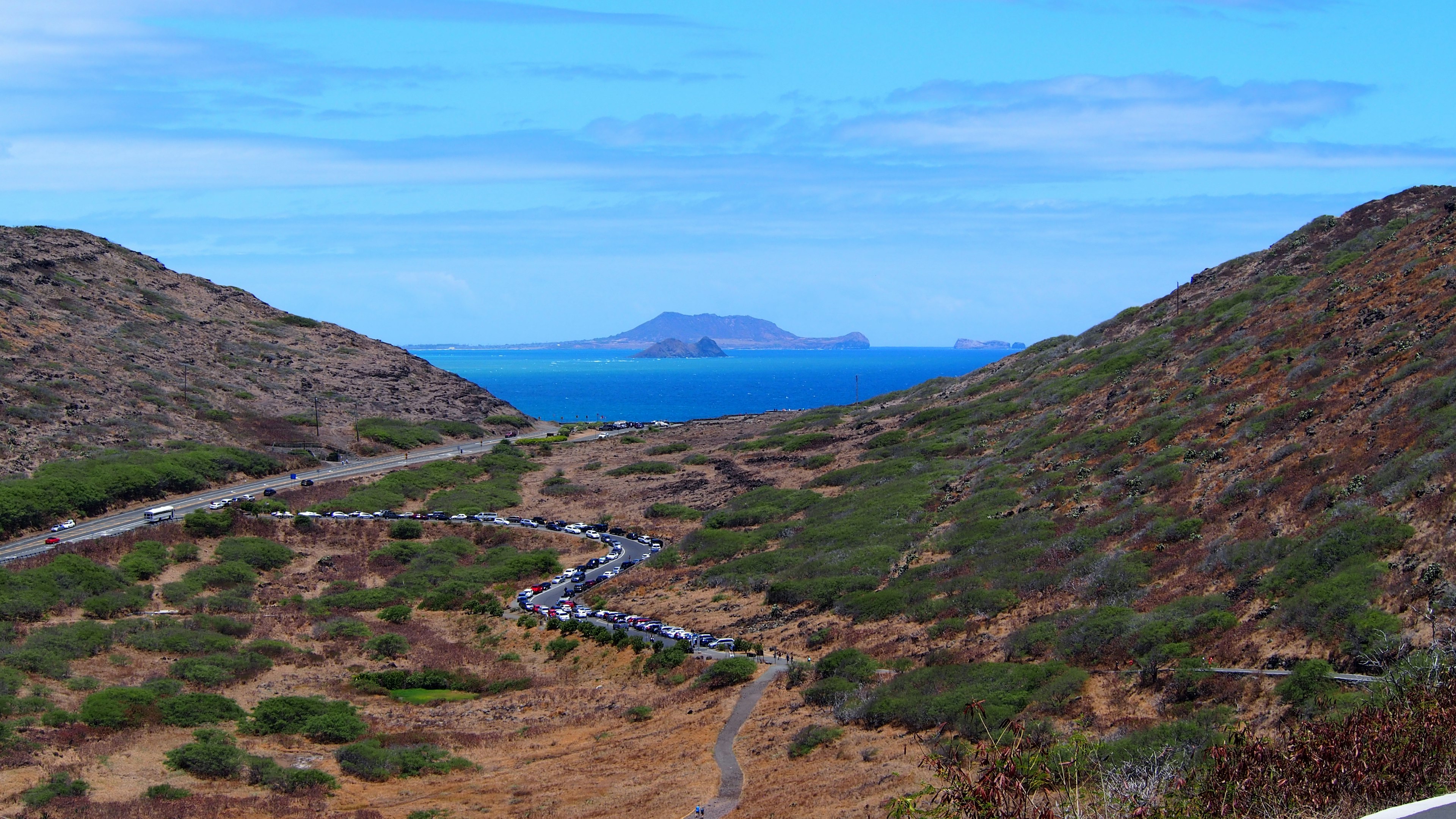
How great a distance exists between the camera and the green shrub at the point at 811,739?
26.3 metres

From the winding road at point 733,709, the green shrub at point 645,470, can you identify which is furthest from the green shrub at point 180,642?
the green shrub at point 645,470

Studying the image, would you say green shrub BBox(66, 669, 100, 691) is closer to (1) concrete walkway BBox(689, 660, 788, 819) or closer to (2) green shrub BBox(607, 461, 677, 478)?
(1) concrete walkway BBox(689, 660, 788, 819)

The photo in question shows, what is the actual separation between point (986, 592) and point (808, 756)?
12157 millimetres

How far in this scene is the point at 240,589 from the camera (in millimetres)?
49938

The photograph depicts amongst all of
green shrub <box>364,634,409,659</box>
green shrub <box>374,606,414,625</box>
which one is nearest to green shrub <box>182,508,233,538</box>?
green shrub <box>374,606,414,625</box>

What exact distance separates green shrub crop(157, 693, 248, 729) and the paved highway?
23728mm

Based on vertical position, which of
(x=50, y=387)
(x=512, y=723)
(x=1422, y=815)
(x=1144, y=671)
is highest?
(x=50, y=387)

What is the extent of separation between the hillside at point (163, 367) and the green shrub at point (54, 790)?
48559 mm

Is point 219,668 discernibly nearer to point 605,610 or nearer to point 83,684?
point 83,684

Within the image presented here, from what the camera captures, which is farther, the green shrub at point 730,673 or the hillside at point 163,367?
the hillside at point 163,367

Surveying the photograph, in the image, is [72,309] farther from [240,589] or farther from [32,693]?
[32,693]

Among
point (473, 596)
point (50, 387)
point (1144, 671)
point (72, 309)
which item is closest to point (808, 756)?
point (1144, 671)

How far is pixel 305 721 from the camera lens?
106ft

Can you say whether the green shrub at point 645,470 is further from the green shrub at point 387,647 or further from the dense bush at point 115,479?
the green shrub at point 387,647
